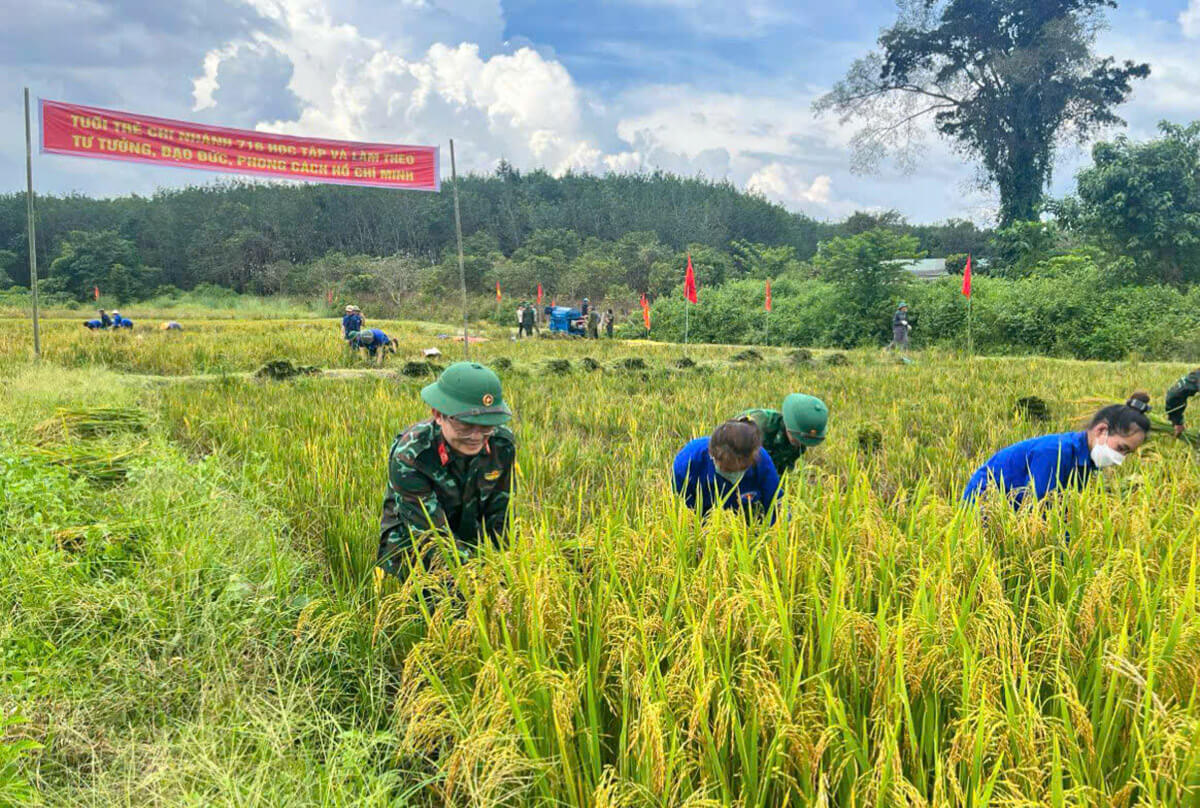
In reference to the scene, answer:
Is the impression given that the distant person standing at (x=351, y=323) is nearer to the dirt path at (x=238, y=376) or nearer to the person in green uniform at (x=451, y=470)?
the dirt path at (x=238, y=376)

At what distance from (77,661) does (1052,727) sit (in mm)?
2771

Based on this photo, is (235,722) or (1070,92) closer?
(235,722)

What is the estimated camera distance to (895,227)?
145 feet

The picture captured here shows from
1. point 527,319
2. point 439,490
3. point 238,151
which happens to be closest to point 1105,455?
point 439,490

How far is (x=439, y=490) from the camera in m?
2.59

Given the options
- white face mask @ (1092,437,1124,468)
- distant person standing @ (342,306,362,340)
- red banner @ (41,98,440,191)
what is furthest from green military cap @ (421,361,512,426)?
distant person standing @ (342,306,362,340)

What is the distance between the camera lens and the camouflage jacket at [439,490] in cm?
244

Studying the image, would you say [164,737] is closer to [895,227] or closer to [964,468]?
[964,468]

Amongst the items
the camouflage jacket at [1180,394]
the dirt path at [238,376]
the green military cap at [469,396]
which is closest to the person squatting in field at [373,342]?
the dirt path at [238,376]

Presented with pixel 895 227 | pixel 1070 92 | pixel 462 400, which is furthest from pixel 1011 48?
pixel 462 400

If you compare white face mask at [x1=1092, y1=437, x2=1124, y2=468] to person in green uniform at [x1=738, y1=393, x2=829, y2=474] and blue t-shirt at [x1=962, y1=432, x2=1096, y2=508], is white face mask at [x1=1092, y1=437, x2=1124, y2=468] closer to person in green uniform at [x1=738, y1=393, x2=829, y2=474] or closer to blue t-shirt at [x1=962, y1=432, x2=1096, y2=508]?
blue t-shirt at [x1=962, y1=432, x2=1096, y2=508]

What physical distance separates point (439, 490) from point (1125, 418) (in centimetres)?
300

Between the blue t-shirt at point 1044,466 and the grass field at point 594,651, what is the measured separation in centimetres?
28

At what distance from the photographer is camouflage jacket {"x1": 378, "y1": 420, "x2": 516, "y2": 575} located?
2.44 meters
